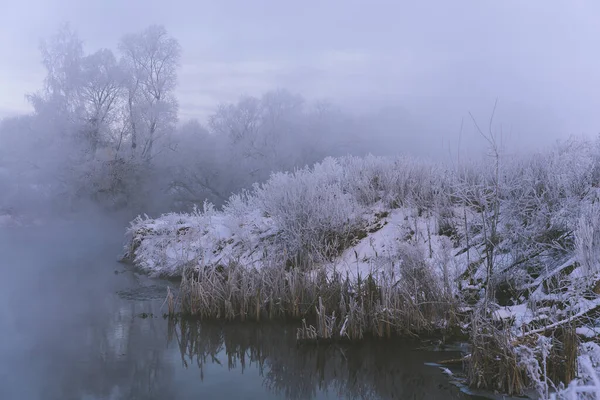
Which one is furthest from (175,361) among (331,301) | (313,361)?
(331,301)

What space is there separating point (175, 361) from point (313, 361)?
1913mm

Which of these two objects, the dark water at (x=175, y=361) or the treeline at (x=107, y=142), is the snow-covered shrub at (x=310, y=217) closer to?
the dark water at (x=175, y=361)

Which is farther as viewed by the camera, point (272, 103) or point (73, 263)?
point (272, 103)

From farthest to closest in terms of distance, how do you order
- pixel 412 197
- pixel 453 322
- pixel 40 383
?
pixel 412 197 → pixel 453 322 → pixel 40 383

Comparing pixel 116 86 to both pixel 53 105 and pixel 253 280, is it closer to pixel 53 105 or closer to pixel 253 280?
pixel 53 105

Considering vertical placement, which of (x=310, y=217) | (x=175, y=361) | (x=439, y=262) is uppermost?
(x=310, y=217)

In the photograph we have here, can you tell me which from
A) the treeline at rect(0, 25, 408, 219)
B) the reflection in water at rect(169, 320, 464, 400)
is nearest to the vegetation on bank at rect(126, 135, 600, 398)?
the reflection in water at rect(169, 320, 464, 400)

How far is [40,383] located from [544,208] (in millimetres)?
7871

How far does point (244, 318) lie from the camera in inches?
317

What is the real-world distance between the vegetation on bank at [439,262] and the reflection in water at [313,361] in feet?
1.07

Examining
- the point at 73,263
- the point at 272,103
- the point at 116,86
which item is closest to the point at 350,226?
the point at 73,263

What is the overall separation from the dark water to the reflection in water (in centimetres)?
1

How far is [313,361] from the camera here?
21.0 ft

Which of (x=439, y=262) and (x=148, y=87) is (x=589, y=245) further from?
(x=148, y=87)
